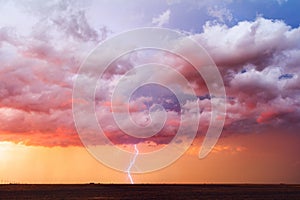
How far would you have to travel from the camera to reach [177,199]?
4326 inches

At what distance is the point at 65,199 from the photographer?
355 ft

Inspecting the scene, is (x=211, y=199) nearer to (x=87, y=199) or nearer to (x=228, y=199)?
(x=228, y=199)

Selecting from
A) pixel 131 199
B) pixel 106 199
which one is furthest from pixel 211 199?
pixel 106 199

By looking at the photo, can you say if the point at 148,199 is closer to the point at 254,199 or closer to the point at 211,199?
the point at 211,199

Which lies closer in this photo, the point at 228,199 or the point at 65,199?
the point at 65,199

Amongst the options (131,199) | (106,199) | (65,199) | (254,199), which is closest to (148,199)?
(131,199)

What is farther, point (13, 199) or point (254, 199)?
point (254, 199)

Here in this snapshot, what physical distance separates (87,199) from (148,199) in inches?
673

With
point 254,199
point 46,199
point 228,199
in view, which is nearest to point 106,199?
point 46,199

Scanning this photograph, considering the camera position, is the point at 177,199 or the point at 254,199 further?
the point at 254,199

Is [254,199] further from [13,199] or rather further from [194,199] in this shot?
[13,199]

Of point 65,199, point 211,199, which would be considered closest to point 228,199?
point 211,199

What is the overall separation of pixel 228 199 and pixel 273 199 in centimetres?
1390

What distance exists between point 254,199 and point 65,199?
54.7m
